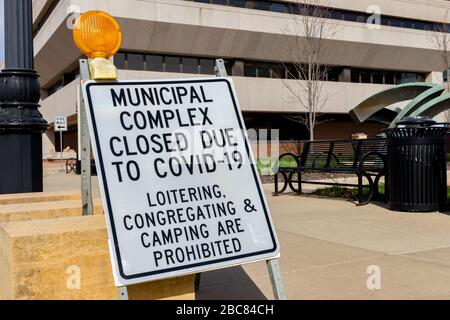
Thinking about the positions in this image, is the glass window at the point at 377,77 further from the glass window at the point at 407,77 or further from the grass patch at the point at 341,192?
the grass patch at the point at 341,192

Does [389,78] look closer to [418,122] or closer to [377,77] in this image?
[377,77]

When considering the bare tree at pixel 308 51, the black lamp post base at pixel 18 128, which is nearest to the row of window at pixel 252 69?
the bare tree at pixel 308 51

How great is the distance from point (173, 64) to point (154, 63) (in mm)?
1306

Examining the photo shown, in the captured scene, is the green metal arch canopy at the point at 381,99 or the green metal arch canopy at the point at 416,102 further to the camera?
the green metal arch canopy at the point at 381,99

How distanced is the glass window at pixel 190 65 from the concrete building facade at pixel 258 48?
0.07 metres

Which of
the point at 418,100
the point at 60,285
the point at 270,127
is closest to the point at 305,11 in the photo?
the point at 270,127

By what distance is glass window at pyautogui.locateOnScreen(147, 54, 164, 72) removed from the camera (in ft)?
95.9

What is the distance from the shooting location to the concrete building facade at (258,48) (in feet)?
91.0

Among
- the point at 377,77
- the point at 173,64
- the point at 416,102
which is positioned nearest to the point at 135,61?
the point at 173,64

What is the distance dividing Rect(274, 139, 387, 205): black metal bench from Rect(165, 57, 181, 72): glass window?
66.5ft

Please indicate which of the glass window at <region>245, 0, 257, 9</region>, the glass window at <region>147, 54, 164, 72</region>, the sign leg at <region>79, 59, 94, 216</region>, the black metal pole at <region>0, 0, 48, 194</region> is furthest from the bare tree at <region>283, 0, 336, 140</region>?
the sign leg at <region>79, 59, 94, 216</region>

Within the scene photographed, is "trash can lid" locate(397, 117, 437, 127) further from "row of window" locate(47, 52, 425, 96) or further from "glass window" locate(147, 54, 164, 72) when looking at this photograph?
"glass window" locate(147, 54, 164, 72)
